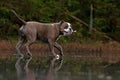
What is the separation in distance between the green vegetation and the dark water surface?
7.67 metres

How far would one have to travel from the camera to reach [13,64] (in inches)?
594

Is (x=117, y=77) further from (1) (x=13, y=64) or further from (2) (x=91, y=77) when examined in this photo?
(1) (x=13, y=64)

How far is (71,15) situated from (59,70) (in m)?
12.3

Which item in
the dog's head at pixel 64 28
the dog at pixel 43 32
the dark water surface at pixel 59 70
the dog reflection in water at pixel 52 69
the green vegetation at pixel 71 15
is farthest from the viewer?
the green vegetation at pixel 71 15

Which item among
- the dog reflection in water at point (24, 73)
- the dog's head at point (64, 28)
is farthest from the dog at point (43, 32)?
the dog reflection in water at point (24, 73)

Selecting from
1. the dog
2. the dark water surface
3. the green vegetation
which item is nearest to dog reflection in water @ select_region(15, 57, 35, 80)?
the dark water surface

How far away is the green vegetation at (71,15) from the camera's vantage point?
24531mm

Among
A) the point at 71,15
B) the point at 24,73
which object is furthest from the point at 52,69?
the point at 71,15

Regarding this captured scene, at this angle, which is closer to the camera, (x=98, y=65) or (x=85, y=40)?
(x=98, y=65)

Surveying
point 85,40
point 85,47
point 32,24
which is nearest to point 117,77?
point 32,24

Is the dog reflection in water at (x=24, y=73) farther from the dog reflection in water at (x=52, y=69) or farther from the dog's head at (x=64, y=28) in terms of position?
the dog's head at (x=64, y=28)

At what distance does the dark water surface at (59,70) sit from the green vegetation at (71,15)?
25.2 feet

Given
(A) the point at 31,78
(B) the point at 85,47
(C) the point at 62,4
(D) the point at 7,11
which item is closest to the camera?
(A) the point at 31,78

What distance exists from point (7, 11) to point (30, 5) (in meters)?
1.29
